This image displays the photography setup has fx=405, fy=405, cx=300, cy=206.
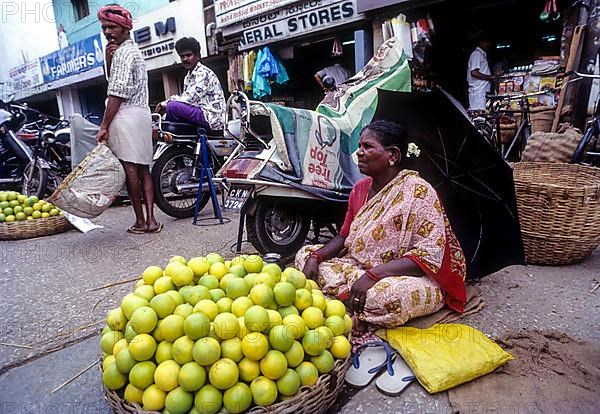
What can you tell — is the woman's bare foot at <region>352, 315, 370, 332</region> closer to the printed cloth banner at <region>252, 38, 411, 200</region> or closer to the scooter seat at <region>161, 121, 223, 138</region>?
the printed cloth banner at <region>252, 38, 411, 200</region>

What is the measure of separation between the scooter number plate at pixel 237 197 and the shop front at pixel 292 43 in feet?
13.7

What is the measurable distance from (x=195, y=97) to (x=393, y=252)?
10.6ft

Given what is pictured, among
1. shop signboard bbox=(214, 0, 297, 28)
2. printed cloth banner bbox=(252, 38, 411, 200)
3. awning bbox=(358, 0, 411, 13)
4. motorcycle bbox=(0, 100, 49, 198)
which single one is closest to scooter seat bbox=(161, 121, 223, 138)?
printed cloth banner bbox=(252, 38, 411, 200)

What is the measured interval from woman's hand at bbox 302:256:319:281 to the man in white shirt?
16.0ft

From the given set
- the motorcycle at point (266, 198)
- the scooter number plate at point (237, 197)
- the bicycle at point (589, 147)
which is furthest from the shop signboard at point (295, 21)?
the scooter number plate at point (237, 197)

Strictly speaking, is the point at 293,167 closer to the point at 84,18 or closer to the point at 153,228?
the point at 153,228

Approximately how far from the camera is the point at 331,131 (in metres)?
3.22

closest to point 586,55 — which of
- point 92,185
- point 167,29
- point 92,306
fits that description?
point 92,185

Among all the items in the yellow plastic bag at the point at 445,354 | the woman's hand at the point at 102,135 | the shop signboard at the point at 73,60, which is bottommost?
the yellow plastic bag at the point at 445,354

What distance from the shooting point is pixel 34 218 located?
4.46 m

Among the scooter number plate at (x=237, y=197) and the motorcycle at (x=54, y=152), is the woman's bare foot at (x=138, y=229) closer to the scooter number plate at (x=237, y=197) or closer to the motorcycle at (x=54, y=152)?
the scooter number plate at (x=237, y=197)

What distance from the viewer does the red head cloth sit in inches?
140

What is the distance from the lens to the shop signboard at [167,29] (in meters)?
8.93

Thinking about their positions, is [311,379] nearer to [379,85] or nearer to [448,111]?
[448,111]
